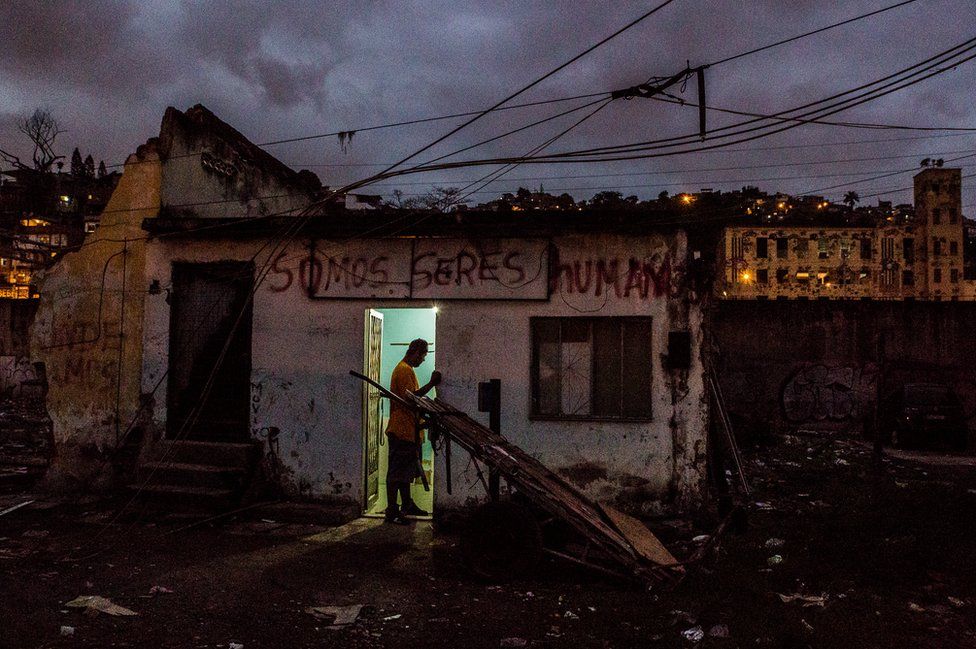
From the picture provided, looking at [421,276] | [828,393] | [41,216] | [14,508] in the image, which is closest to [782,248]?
[828,393]

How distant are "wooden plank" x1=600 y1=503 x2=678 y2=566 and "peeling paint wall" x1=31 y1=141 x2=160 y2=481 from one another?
6532mm

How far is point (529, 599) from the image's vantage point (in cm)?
519

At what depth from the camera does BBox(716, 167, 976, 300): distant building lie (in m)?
57.9

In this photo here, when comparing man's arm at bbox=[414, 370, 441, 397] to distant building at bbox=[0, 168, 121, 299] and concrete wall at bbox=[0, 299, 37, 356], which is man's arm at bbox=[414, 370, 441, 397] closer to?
distant building at bbox=[0, 168, 121, 299]

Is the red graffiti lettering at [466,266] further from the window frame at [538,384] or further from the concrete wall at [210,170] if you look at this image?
the concrete wall at [210,170]

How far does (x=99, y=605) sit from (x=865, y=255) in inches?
2576

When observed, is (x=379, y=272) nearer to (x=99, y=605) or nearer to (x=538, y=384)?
(x=538, y=384)

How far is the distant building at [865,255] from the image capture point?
190ft

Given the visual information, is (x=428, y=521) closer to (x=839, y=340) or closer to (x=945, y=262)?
(x=839, y=340)

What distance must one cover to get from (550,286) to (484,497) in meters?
2.64

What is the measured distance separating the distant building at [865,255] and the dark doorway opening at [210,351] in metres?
55.0

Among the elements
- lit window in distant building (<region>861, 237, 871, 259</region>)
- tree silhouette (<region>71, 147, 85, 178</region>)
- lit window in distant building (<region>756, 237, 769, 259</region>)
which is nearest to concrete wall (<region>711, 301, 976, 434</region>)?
lit window in distant building (<region>756, 237, 769, 259</region>)

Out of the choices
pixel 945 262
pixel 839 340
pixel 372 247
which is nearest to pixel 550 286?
A: pixel 372 247

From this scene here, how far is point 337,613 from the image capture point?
16.0 feet
